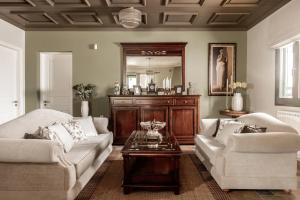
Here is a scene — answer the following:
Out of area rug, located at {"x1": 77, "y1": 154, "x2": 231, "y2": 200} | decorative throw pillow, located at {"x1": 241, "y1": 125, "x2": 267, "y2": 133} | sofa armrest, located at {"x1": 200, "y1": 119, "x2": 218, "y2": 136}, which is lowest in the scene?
area rug, located at {"x1": 77, "y1": 154, "x2": 231, "y2": 200}

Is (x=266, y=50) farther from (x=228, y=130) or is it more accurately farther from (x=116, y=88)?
(x=116, y=88)

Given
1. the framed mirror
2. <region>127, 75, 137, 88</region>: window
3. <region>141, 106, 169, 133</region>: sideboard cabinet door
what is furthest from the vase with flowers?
<region>127, 75, 137, 88</region>: window

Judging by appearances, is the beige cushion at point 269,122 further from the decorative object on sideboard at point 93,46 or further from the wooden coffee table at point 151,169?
the decorative object on sideboard at point 93,46

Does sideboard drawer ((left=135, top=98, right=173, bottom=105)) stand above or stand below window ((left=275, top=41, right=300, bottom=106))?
below

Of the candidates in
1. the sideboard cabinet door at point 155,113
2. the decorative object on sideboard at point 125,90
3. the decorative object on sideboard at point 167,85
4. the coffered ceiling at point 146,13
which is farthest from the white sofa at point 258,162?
the decorative object on sideboard at point 125,90

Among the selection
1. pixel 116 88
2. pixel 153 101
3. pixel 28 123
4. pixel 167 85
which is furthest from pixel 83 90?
pixel 28 123

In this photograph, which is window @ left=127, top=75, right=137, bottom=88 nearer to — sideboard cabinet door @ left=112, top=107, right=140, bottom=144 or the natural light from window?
sideboard cabinet door @ left=112, top=107, right=140, bottom=144

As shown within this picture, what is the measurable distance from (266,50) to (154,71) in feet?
7.61

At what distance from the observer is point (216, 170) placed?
9.94ft

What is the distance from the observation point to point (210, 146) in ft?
11.3

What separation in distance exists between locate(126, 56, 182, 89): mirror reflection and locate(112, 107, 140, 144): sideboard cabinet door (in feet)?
2.48

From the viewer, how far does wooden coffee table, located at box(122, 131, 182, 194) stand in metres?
2.82

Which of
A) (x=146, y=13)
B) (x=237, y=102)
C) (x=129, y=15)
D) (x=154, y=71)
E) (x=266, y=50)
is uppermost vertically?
(x=146, y=13)

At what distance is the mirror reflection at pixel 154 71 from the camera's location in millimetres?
5980
